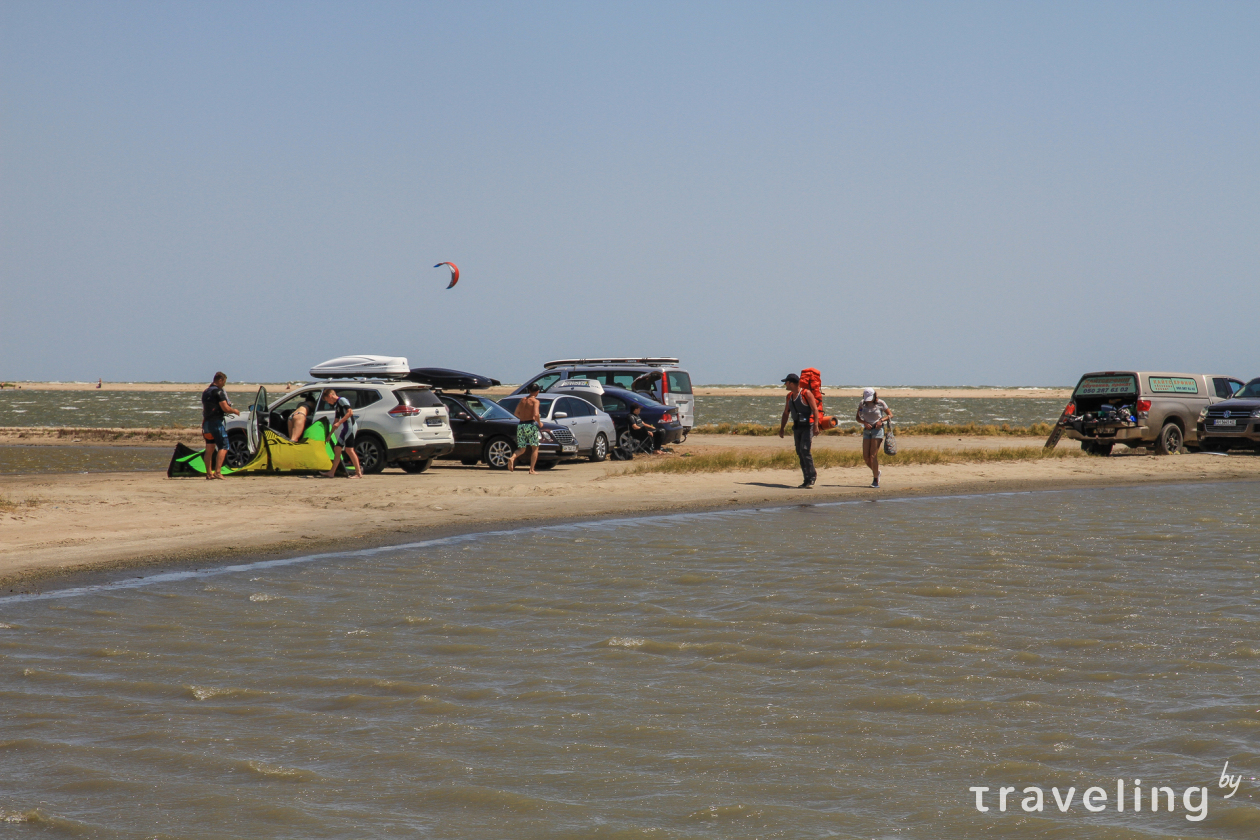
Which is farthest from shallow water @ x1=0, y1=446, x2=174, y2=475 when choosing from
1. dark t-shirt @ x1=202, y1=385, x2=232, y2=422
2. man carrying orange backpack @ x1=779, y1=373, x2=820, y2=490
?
man carrying orange backpack @ x1=779, y1=373, x2=820, y2=490

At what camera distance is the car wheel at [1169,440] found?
87.7ft

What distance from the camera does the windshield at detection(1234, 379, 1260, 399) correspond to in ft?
88.8

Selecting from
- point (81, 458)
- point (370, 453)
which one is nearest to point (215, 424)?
point (370, 453)

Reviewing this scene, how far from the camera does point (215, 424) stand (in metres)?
19.4

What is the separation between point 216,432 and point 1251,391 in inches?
897

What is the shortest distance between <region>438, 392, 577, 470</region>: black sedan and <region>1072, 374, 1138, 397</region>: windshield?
39.6 feet

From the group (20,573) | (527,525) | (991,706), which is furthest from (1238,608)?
(20,573)

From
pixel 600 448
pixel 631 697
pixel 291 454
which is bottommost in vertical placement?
pixel 631 697

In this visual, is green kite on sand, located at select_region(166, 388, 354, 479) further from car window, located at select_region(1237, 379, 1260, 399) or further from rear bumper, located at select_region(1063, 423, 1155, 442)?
car window, located at select_region(1237, 379, 1260, 399)

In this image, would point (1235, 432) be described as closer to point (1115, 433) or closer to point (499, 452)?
point (1115, 433)

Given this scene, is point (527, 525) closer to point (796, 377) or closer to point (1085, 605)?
point (796, 377)

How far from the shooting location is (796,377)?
1838 cm

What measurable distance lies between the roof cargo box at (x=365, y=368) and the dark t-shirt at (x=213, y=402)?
8.97 feet

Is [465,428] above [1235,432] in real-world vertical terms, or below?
above
